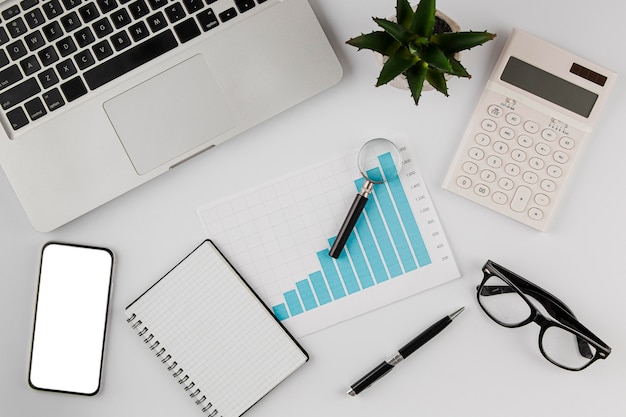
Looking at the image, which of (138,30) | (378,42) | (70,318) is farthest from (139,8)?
(70,318)

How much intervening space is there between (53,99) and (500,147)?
2.04 ft

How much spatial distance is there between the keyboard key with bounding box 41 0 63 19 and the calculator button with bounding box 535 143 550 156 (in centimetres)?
68

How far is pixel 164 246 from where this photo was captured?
2.72ft

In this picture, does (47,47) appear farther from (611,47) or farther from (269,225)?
(611,47)

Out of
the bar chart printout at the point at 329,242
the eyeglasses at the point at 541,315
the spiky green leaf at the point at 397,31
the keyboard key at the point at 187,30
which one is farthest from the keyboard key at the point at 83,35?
the eyeglasses at the point at 541,315

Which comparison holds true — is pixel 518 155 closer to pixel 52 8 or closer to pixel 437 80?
pixel 437 80

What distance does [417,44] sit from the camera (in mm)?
638

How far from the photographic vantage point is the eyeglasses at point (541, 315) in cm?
79

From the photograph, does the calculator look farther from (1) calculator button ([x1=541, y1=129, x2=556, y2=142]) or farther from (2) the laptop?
(2) the laptop

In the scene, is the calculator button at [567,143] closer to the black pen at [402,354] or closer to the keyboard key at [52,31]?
the black pen at [402,354]

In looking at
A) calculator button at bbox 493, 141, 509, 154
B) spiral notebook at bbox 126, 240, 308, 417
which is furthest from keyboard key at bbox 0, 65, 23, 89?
calculator button at bbox 493, 141, 509, 154

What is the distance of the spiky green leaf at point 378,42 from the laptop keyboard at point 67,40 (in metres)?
0.19

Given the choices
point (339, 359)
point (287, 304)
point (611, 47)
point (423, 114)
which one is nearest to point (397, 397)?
point (339, 359)

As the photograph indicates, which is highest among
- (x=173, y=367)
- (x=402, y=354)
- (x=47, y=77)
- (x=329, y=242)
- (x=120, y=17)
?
(x=120, y=17)
